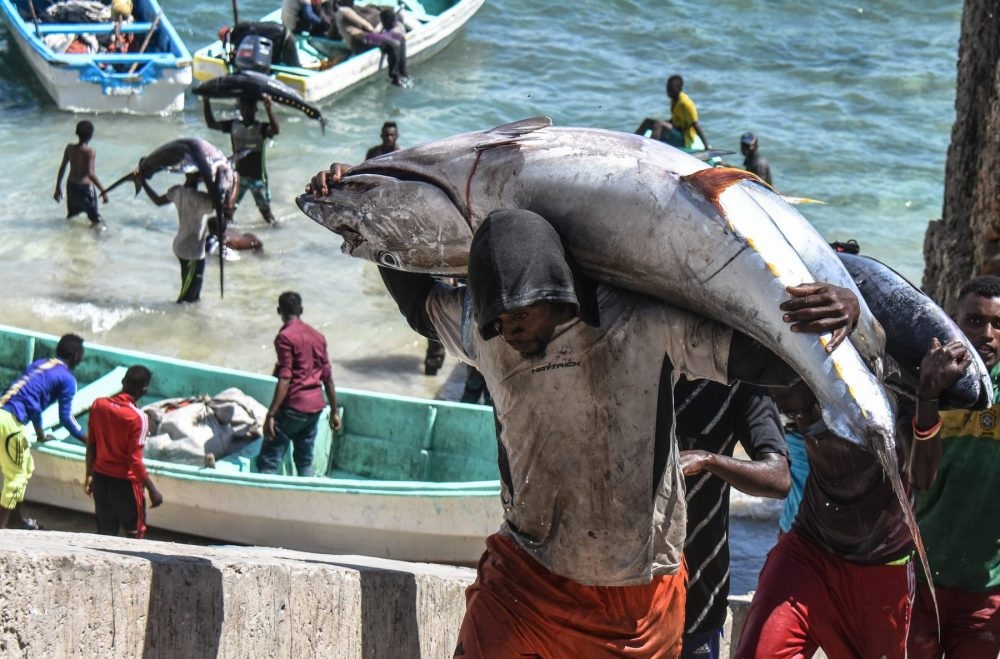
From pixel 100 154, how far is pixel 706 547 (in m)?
16.5

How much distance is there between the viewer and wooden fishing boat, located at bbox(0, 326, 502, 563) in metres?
8.54

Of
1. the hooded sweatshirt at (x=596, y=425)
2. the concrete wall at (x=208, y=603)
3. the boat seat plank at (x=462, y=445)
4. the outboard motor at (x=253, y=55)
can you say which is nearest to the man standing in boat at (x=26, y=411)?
the boat seat plank at (x=462, y=445)

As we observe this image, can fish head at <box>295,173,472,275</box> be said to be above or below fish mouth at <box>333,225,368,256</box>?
above

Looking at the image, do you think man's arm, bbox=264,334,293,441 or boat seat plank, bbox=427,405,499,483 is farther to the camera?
boat seat plank, bbox=427,405,499,483

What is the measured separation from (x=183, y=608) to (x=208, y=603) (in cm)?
7

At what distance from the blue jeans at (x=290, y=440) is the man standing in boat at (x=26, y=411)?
1.18 meters

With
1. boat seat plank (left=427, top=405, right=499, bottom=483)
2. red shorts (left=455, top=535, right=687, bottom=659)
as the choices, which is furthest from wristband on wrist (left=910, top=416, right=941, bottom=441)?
boat seat plank (left=427, top=405, right=499, bottom=483)

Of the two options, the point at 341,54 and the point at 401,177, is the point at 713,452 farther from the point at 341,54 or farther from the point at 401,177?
the point at 341,54

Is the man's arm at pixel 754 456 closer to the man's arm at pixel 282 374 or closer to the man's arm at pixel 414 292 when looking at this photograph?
the man's arm at pixel 414 292

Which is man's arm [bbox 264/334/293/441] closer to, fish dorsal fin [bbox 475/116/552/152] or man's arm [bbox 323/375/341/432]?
man's arm [bbox 323/375/341/432]

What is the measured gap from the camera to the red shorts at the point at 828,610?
4320mm

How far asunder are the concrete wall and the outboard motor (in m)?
15.4

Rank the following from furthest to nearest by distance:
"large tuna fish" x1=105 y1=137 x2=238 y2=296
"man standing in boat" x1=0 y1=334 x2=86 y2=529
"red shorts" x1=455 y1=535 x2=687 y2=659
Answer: "large tuna fish" x1=105 y1=137 x2=238 y2=296 < "man standing in boat" x1=0 y1=334 x2=86 y2=529 < "red shorts" x1=455 y1=535 x2=687 y2=659

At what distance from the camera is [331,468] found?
9.73 metres
